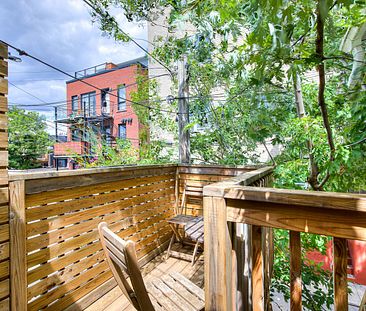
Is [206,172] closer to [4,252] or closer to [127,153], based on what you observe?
[4,252]

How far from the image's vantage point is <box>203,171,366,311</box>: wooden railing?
0.72 m

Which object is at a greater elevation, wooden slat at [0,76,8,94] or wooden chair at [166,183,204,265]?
wooden slat at [0,76,8,94]

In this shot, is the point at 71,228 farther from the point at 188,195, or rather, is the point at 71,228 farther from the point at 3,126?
the point at 188,195

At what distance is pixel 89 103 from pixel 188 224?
13.0 metres

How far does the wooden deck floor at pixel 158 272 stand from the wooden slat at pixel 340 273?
1957 mm

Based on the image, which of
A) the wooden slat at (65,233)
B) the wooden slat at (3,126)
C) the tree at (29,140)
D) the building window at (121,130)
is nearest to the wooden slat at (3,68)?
the wooden slat at (3,126)

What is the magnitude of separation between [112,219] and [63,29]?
240 inches

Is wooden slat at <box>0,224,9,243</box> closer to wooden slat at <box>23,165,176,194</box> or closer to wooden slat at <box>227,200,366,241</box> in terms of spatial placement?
wooden slat at <box>23,165,176,194</box>

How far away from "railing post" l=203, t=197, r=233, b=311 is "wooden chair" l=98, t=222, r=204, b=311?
344mm

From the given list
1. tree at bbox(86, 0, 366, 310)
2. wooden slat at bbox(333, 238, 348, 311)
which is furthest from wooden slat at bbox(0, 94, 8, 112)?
wooden slat at bbox(333, 238, 348, 311)

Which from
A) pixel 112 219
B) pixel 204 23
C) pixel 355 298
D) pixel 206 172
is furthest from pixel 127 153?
pixel 355 298

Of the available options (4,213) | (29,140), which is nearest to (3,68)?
(4,213)

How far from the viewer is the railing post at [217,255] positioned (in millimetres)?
911

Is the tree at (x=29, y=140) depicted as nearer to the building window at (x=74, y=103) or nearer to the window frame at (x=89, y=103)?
the building window at (x=74, y=103)
